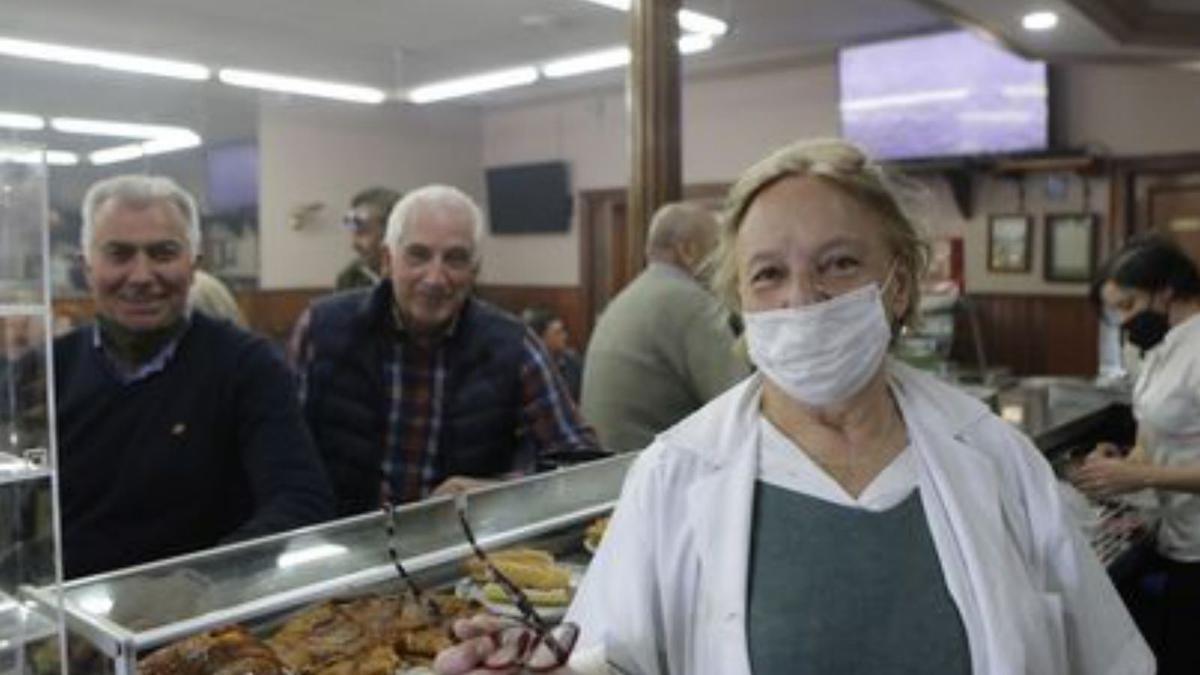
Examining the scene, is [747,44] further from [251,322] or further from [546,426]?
[546,426]

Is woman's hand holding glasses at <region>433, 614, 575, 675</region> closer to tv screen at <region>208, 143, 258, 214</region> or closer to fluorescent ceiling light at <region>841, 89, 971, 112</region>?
fluorescent ceiling light at <region>841, 89, 971, 112</region>

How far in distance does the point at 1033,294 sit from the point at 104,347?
562 centimetres

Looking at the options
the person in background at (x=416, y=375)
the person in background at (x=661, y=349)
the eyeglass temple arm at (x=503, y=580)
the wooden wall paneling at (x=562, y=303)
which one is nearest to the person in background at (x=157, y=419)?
the person in background at (x=416, y=375)

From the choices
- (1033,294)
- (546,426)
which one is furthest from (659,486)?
(1033,294)

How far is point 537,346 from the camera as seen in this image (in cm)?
237

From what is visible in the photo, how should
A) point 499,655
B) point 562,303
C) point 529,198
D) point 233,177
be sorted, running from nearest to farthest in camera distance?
1. point 499,655
2. point 233,177
3. point 562,303
4. point 529,198

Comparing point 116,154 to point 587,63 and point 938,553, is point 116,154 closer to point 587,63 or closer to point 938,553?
point 587,63

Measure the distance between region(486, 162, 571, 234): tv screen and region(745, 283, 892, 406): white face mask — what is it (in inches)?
288

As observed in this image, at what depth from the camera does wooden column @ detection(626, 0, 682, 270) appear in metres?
3.20

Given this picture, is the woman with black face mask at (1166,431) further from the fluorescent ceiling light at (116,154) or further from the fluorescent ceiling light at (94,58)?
the fluorescent ceiling light at (116,154)

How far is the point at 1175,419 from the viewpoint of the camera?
2.85 metres

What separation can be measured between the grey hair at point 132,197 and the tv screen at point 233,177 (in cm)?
563

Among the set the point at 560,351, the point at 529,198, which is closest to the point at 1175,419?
the point at 560,351

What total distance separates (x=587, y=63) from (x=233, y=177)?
2721 millimetres
